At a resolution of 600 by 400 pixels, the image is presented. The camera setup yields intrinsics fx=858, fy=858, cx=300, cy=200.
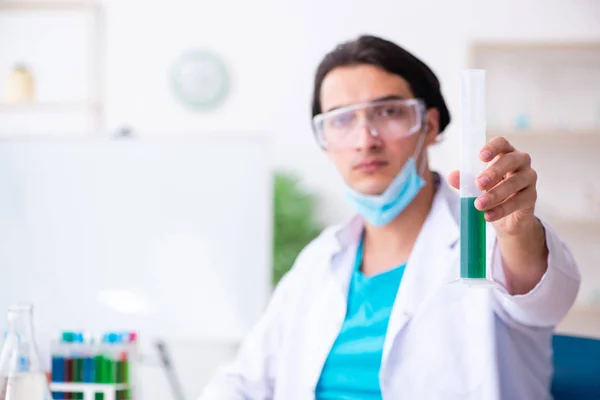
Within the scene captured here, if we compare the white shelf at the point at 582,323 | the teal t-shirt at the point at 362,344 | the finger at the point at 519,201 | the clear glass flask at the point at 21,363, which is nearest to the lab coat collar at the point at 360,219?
the teal t-shirt at the point at 362,344

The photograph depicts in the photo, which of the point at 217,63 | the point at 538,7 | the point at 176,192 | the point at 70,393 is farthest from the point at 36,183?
the point at 538,7

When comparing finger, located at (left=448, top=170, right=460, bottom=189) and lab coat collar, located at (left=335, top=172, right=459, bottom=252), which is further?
lab coat collar, located at (left=335, top=172, right=459, bottom=252)

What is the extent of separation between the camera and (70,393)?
1.31 metres

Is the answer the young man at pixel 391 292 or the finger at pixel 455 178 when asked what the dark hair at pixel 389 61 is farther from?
the finger at pixel 455 178

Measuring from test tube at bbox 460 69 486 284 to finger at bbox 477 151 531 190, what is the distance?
0.02 meters

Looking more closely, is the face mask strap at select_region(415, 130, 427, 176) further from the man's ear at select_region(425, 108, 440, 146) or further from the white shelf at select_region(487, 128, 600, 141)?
the white shelf at select_region(487, 128, 600, 141)

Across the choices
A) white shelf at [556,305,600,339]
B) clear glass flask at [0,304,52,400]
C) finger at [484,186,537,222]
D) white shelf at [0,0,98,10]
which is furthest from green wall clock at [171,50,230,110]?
finger at [484,186,537,222]

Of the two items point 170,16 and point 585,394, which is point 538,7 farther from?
point 585,394

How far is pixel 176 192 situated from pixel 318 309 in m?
1.08

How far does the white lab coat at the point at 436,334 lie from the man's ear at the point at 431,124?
0.35 feet

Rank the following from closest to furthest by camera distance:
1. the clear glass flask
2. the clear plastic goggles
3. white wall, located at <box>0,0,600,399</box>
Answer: the clear glass flask
the clear plastic goggles
white wall, located at <box>0,0,600,399</box>

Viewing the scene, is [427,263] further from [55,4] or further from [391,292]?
[55,4]

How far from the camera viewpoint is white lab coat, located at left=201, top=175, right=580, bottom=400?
1.38 m

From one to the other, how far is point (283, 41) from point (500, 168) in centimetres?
363
